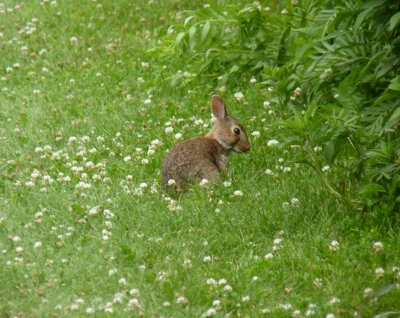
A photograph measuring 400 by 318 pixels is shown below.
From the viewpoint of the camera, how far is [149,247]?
28.2ft

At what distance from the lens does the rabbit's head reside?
10625 millimetres

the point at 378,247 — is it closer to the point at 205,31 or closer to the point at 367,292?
the point at 367,292

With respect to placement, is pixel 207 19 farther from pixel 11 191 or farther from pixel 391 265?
pixel 391 265

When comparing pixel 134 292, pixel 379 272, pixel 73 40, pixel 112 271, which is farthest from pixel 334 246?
pixel 73 40

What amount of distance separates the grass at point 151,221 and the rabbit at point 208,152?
181 mm

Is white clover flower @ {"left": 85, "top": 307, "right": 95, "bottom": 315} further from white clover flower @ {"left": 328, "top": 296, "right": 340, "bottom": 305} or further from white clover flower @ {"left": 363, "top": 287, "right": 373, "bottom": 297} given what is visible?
white clover flower @ {"left": 363, "top": 287, "right": 373, "bottom": 297}

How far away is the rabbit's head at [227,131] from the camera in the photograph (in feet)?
34.9

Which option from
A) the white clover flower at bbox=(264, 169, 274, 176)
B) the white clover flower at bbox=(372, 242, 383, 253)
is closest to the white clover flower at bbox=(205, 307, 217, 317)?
the white clover flower at bbox=(372, 242, 383, 253)

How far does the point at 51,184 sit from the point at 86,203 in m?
0.82

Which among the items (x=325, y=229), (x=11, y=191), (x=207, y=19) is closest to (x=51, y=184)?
(x=11, y=191)

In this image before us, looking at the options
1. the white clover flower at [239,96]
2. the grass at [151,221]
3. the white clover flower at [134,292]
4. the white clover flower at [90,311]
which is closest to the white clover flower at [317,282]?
the grass at [151,221]

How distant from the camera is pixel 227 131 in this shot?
10672 millimetres

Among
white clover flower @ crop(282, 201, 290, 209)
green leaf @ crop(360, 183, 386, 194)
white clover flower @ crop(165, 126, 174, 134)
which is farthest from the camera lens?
white clover flower @ crop(165, 126, 174, 134)

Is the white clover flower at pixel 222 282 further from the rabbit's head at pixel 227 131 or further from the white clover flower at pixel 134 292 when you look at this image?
the rabbit's head at pixel 227 131
